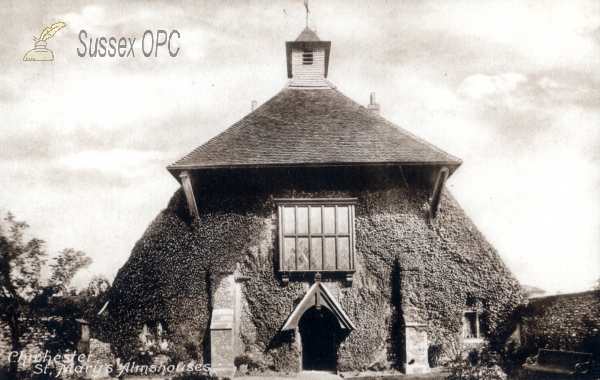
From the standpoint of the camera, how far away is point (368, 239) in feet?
47.3

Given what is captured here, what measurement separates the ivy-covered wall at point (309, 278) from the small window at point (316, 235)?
0.29m

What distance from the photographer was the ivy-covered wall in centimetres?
1405

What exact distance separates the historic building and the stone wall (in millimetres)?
681

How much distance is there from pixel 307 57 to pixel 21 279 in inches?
541

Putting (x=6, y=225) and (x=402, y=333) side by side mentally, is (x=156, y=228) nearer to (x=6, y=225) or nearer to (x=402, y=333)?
(x=6, y=225)

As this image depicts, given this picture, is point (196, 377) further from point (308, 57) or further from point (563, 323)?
point (308, 57)

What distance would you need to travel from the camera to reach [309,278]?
1422 centimetres

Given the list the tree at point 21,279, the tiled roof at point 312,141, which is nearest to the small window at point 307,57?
the tiled roof at point 312,141

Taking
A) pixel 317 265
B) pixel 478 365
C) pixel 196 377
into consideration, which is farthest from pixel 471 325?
pixel 196 377

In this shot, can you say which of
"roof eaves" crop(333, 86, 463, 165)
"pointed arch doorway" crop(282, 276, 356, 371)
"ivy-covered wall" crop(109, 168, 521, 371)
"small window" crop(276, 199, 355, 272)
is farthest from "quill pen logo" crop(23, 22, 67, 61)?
"pointed arch doorway" crop(282, 276, 356, 371)

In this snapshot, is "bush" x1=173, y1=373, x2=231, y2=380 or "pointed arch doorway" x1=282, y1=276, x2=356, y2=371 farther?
"pointed arch doorway" x1=282, y1=276, x2=356, y2=371

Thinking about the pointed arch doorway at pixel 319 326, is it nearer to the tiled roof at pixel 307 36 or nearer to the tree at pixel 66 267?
the tree at pixel 66 267

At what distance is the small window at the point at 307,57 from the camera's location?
19922mm

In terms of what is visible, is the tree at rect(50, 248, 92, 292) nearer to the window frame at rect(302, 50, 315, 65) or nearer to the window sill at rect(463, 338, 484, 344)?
the window frame at rect(302, 50, 315, 65)
